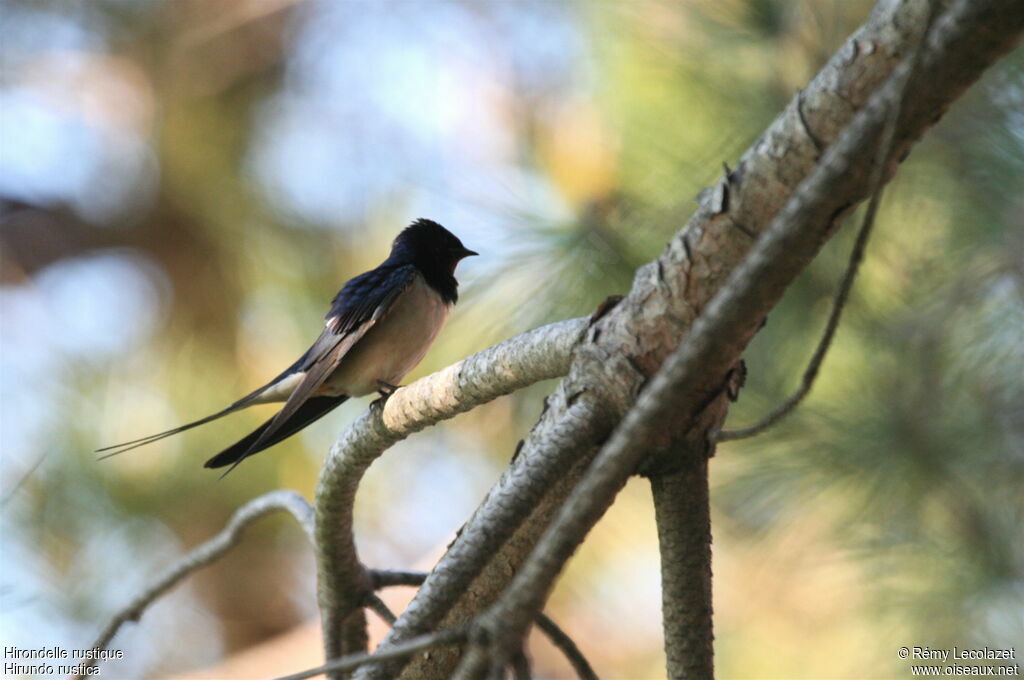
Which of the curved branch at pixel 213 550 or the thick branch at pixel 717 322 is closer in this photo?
the thick branch at pixel 717 322

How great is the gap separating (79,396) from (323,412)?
1.71m

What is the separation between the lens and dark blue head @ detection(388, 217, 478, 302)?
3.33 metres

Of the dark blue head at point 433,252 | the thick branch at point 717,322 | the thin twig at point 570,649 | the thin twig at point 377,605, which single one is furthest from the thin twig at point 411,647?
the dark blue head at point 433,252

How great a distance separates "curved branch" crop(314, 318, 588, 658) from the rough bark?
0.30 ft

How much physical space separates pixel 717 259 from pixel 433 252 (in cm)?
222

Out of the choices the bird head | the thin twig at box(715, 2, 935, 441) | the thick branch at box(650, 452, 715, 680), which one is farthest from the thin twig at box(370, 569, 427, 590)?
the thin twig at box(715, 2, 935, 441)

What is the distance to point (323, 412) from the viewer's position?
10.5ft

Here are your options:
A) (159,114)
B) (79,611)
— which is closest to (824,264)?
(79,611)

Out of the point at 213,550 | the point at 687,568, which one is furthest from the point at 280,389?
the point at 687,568

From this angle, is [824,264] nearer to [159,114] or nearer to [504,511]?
[504,511]

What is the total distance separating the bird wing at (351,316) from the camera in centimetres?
302

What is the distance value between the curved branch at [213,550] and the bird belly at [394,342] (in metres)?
0.74

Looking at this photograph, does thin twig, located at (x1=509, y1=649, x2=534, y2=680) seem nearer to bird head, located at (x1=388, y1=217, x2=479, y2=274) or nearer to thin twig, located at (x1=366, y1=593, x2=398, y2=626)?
thin twig, located at (x1=366, y1=593, x2=398, y2=626)

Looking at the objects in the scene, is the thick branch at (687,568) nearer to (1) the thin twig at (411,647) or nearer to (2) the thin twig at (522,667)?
(2) the thin twig at (522,667)
